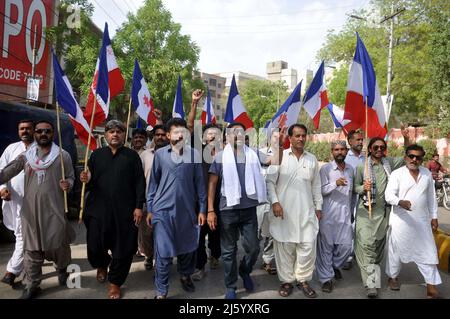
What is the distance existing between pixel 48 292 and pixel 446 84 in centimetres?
1650

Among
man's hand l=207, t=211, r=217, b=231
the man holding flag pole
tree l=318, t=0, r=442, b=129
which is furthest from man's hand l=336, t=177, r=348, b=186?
tree l=318, t=0, r=442, b=129

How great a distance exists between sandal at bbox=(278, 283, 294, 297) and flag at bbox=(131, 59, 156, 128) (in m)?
3.84

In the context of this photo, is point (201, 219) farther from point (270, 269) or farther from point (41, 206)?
point (41, 206)

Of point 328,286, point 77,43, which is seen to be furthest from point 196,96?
point 77,43

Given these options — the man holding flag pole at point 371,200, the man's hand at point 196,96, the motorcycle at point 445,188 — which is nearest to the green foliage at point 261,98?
Result: the motorcycle at point 445,188

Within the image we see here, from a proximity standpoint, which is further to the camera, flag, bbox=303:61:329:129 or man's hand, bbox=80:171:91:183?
flag, bbox=303:61:329:129

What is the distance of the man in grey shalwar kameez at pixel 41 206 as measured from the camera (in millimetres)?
3715

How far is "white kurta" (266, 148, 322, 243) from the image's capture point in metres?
3.99

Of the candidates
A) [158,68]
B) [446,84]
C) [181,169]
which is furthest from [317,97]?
[158,68]

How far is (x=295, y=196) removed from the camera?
4035 mm

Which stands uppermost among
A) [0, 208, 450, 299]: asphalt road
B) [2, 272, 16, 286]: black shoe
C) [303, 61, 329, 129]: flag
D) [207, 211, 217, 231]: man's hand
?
[303, 61, 329, 129]: flag

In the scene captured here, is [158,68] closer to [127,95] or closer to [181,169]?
[127,95]

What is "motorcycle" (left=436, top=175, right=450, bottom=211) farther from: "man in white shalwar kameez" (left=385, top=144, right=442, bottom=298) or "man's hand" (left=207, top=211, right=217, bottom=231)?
"man's hand" (left=207, top=211, right=217, bottom=231)
